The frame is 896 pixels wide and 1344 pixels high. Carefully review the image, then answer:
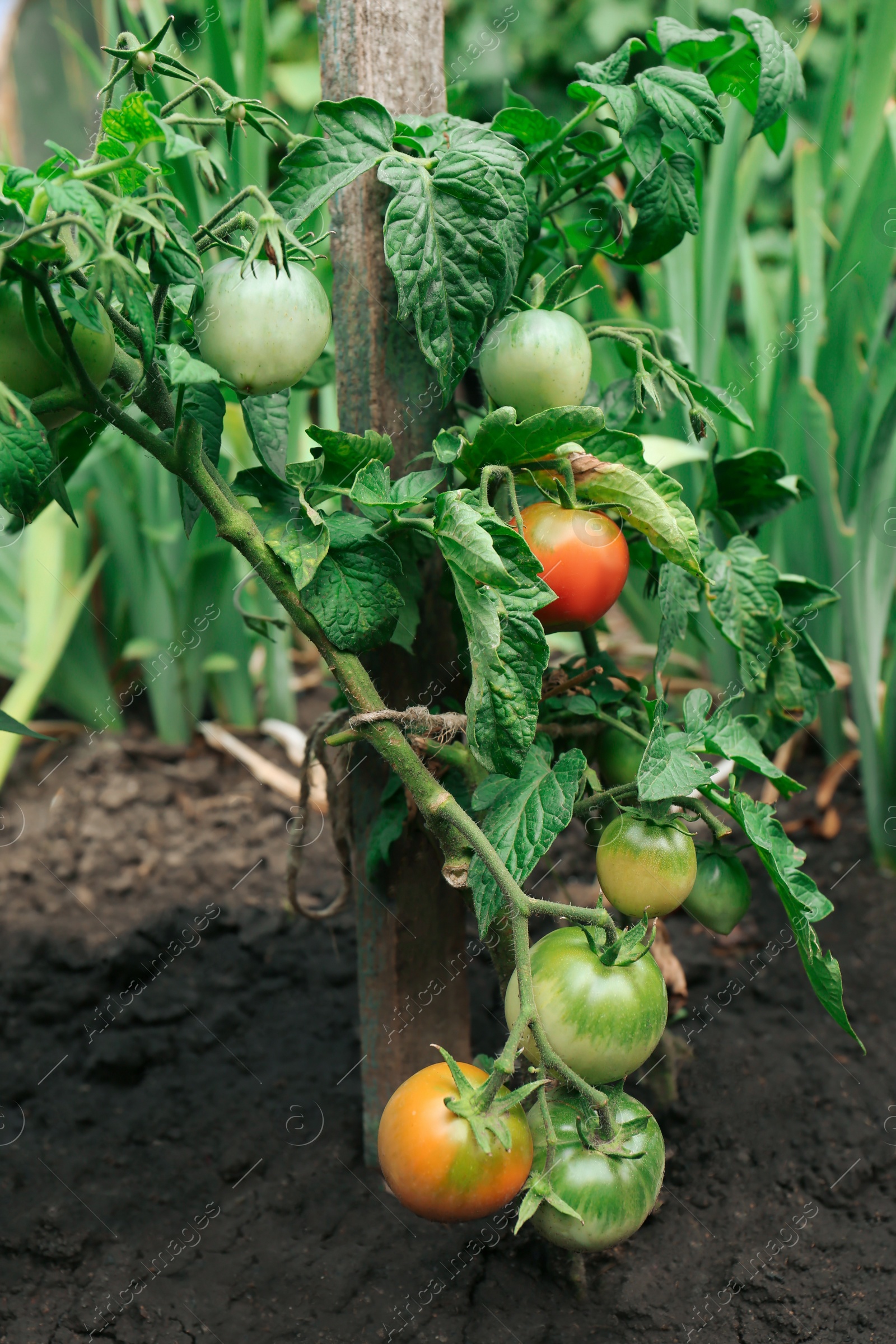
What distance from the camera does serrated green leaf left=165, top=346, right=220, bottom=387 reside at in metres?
0.56

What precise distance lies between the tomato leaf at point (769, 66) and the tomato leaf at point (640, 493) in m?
0.27

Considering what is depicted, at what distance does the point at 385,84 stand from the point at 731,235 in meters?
0.75

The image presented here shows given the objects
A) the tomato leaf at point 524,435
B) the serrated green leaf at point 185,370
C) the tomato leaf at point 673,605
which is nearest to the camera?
the serrated green leaf at point 185,370

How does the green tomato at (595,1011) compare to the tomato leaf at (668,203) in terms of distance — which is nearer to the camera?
the green tomato at (595,1011)

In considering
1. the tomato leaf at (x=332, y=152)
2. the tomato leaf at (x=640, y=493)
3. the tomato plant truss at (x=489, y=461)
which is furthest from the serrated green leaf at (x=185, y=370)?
the tomato leaf at (x=640, y=493)

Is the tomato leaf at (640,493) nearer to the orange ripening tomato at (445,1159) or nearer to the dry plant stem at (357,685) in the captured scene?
the dry plant stem at (357,685)

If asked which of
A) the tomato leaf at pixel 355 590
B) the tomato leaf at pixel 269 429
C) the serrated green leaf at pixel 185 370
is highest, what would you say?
the serrated green leaf at pixel 185 370

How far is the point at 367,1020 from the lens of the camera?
0.96 meters

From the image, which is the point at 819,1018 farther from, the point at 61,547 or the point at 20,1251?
the point at 61,547

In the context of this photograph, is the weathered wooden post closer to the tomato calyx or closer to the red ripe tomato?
the red ripe tomato

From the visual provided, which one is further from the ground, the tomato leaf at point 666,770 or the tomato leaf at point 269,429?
the tomato leaf at point 269,429

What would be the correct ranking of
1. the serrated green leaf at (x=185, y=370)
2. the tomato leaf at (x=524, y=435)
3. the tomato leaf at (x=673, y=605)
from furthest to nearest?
the tomato leaf at (x=673, y=605), the tomato leaf at (x=524, y=435), the serrated green leaf at (x=185, y=370)

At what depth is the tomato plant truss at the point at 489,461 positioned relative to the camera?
23.2 inches

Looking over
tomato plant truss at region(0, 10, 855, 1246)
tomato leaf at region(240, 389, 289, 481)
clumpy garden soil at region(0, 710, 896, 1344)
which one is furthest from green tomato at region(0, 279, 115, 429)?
clumpy garden soil at region(0, 710, 896, 1344)
